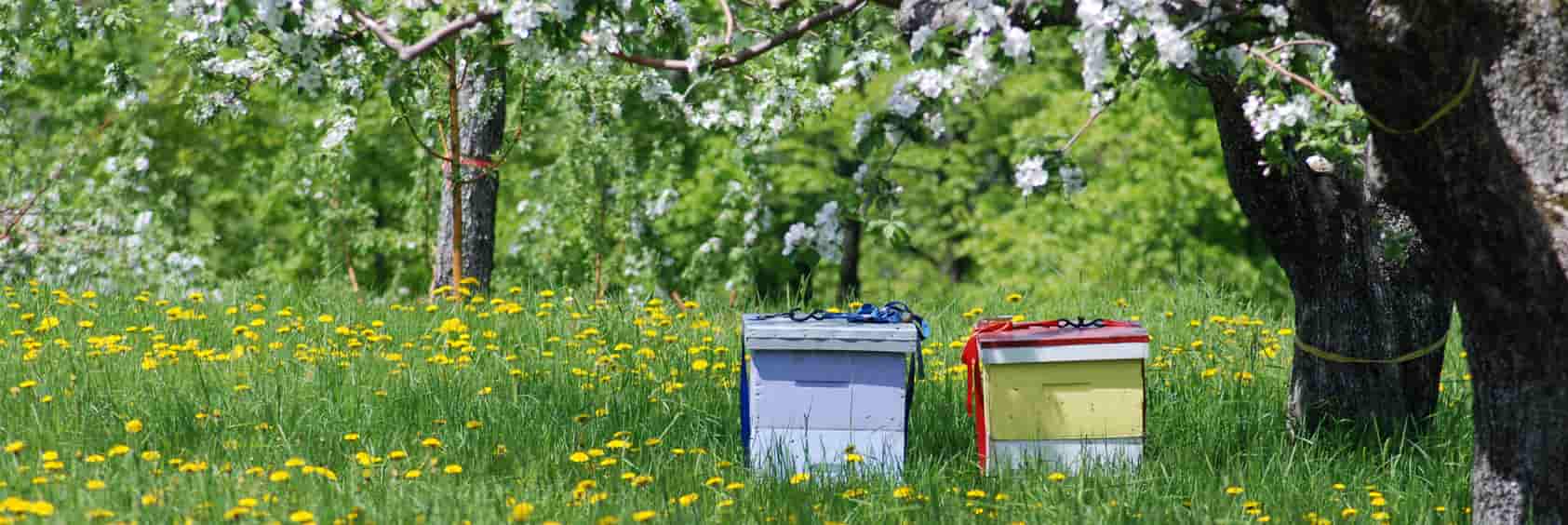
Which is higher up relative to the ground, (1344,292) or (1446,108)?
(1446,108)

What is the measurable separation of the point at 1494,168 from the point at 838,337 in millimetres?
1875

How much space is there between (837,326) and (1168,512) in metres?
1.13

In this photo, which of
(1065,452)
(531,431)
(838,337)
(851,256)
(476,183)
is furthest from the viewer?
(851,256)

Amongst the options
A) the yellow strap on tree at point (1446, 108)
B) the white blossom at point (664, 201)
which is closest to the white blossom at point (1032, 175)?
the yellow strap on tree at point (1446, 108)

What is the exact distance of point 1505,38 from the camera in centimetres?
318

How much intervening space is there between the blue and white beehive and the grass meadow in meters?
0.12

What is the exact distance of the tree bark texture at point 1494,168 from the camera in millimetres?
3160

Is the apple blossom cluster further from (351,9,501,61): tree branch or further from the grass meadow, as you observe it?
(351,9,501,61): tree branch

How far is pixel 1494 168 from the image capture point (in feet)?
10.8

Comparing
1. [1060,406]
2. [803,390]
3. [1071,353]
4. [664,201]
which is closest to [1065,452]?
[1060,406]

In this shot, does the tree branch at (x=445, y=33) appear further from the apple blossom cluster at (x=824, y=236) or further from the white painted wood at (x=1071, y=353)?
the white painted wood at (x=1071, y=353)

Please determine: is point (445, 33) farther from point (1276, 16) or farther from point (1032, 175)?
point (1276, 16)

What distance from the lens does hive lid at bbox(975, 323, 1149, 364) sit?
4293 mm

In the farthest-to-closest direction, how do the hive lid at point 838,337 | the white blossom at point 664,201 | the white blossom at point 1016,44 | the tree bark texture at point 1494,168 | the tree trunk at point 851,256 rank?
the tree trunk at point 851,256 < the white blossom at point 664,201 < the hive lid at point 838,337 < the tree bark texture at point 1494,168 < the white blossom at point 1016,44
